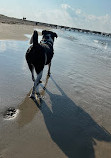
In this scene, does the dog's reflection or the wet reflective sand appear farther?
the dog's reflection

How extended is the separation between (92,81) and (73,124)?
388 centimetres

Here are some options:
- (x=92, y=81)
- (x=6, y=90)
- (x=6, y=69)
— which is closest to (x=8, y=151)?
(x=6, y=90)

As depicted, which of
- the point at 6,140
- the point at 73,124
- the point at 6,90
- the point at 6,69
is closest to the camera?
the point at 6,140

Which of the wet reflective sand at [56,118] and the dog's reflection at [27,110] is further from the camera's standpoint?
the dog's reflection at [27,110]

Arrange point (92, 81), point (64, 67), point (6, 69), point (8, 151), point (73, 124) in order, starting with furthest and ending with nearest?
point (64, 67) < point (92, 81) < point (6, 69) < point (73, 124) < point (8, 151)

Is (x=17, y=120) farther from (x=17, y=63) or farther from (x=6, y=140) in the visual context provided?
(x=17, y=63)

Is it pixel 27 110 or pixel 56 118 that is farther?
pixel 27 110

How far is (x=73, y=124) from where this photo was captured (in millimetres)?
4480

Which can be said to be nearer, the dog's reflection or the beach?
the beach

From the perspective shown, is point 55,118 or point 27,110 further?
point 27,110

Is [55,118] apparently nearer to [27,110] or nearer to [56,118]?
[56,118]

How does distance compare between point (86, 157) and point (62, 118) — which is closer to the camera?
point (86, 157)

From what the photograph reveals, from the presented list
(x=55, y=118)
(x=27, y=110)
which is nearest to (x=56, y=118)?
(x=55, y=118)

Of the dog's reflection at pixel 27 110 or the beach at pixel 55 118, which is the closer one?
the beach at pixel 55 118
